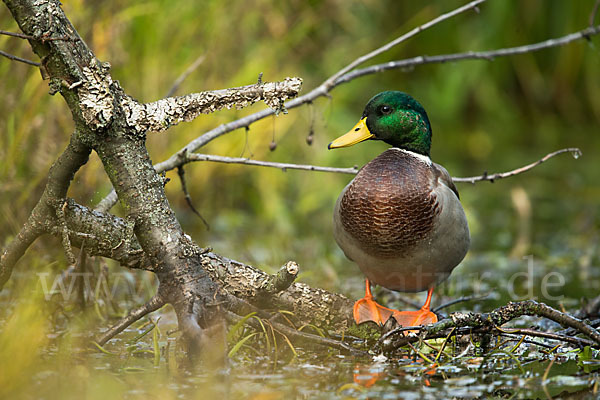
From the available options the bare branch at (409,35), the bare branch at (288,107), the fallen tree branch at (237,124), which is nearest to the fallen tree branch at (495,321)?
the bare branch at (288,107)

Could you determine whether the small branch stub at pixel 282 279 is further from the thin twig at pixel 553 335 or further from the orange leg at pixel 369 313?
the thin twig at pixel 553 335

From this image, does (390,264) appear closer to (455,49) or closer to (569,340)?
(569,340)

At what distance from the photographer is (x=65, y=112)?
430cm

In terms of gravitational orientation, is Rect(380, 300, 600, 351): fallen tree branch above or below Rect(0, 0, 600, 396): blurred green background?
below

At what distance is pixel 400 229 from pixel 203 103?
0.85 m

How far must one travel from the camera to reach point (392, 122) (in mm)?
3367

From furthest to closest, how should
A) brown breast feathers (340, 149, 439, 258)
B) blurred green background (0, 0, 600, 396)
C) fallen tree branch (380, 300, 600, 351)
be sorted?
blurred green background (0, 0, 600, 396)
brown breast feathers (340, 149, 439, 258)
fallen tree branch (380, 300, 600, 351)

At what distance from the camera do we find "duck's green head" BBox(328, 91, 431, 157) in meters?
3.34

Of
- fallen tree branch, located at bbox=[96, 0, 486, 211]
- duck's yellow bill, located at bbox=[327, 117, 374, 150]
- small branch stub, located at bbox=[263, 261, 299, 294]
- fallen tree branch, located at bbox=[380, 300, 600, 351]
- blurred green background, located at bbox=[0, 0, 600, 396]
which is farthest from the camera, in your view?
blurred green background, located at bbox=[0, 0, 600, 396]

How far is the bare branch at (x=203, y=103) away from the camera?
2.62 metres

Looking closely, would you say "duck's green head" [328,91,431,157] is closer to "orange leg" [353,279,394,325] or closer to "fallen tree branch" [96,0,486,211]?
"fallen tree branch" [96,0,486,211]

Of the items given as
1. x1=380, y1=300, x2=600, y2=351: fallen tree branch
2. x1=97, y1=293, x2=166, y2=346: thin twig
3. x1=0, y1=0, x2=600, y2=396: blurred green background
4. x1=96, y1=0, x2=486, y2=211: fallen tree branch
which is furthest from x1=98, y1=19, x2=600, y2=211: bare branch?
x1=380, y1=300, x2=600, y2=351: fallen tree branch

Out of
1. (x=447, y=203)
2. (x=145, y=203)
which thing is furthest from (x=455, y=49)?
(x=145, y=203)

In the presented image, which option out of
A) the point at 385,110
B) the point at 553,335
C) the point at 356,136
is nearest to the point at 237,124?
the point at 356,136
